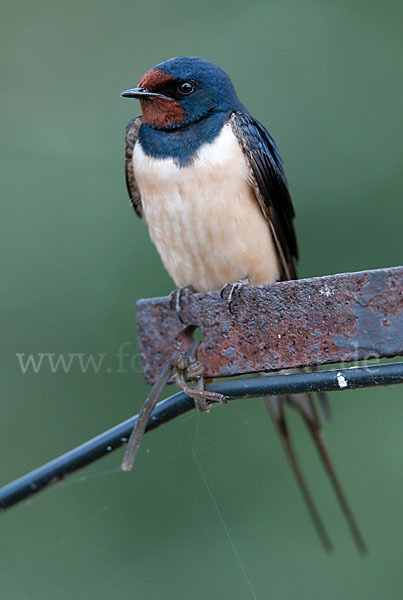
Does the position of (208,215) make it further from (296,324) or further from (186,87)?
(296,324)

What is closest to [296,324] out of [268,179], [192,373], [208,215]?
[192,373]

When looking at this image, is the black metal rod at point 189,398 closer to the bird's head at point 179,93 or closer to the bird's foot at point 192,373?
the bird's foot at point 192,373

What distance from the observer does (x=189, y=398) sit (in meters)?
1.12

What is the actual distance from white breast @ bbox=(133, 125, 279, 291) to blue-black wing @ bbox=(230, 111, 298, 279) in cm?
2

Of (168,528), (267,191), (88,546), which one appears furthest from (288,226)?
(88,546)

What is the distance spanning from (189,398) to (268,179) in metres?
0.95

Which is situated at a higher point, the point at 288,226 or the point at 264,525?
the point at 288,226

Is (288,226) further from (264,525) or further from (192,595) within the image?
(192,595)

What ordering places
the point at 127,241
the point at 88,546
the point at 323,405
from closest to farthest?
the point at 323,405 → the point at 88,546 → the point at 127,241

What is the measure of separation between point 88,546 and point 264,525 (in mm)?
568

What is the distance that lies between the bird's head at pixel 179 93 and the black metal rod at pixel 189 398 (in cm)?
96

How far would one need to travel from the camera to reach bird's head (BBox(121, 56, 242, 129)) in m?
1.88

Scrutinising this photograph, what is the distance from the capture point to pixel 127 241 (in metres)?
2.75

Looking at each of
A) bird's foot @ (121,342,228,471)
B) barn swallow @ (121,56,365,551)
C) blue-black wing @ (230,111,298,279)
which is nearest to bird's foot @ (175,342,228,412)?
bird's foot @ (121,342,228,471)
